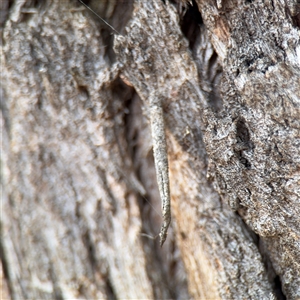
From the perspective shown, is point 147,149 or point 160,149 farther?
point 147,149

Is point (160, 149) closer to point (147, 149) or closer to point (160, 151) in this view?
point (160, 151)

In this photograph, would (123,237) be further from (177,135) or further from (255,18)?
(255,18)

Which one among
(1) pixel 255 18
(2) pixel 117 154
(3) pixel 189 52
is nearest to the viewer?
(1) pixel 255 18

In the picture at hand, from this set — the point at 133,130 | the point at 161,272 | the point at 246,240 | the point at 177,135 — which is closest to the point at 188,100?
the point at 177,135

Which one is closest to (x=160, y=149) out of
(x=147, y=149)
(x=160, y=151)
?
(x=160, y=151)
